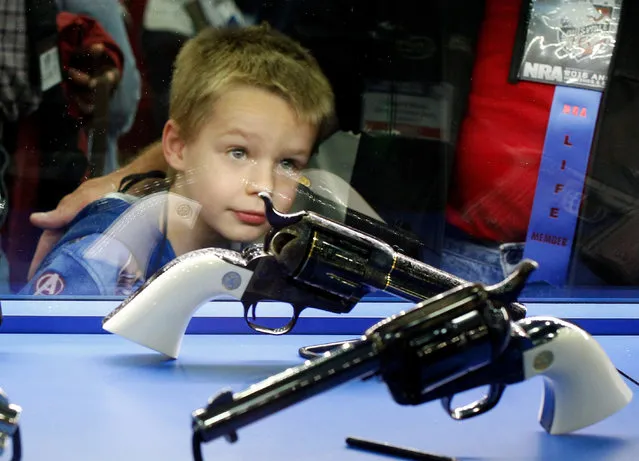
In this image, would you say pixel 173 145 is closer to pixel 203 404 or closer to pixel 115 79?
pixel 115 79

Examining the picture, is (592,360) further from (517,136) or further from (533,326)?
(517,136)

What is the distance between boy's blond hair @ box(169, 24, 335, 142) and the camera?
1.54m

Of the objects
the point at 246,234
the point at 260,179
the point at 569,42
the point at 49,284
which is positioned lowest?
the point at 49,284

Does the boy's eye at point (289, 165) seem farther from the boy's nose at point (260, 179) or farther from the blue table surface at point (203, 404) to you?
the blue table surface at point (203, 404)

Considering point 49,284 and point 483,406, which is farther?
point 49,284

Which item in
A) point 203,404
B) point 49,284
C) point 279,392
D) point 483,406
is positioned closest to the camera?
point 279,392

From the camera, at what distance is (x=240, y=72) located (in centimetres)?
154

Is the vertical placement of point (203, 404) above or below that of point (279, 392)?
below

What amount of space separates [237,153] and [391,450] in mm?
694

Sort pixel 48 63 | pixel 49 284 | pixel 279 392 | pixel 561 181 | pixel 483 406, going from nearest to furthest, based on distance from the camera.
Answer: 1. pixel 279 392
2. pixel 483 406
3. pixel 48 63
4. pixel 49 284
5. pixel 561 181

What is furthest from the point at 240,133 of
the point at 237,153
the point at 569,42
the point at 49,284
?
the point at 569,42

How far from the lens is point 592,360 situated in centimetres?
109

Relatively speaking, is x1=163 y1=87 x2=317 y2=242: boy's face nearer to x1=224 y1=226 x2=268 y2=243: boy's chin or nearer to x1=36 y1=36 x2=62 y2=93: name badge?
x1=224 y1=226 x2=268 y2=243: boy's chin

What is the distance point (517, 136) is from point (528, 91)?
9 cm
